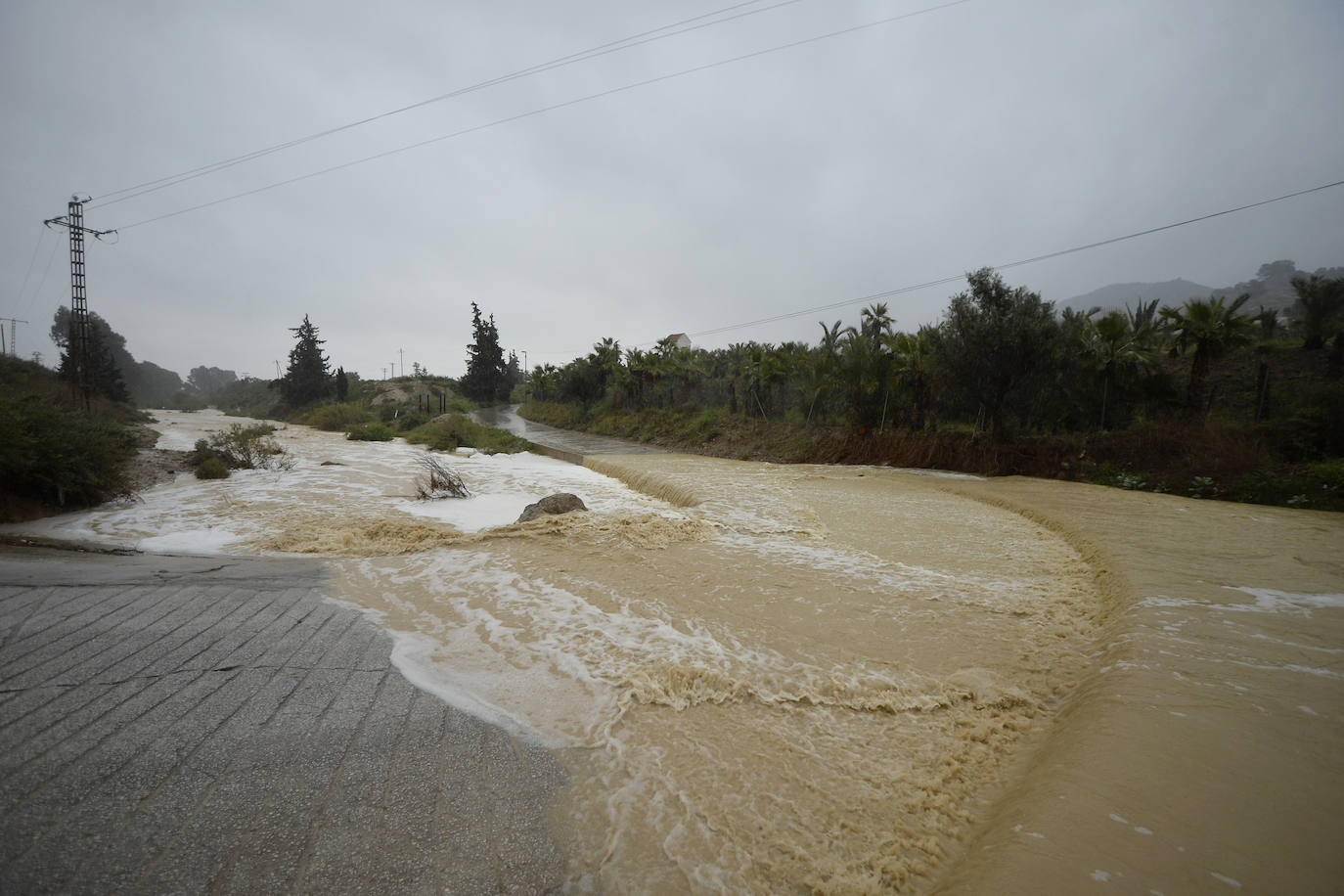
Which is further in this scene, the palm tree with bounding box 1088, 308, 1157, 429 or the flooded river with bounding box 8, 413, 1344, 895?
the palm tree with bounding box 1088, 308, 1157, 429

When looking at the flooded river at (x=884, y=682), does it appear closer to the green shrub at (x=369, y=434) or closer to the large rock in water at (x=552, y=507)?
the large rock in water at (x=552, y=507)

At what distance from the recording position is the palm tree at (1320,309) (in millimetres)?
17406

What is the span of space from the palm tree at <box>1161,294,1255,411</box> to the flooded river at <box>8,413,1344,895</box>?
678cm

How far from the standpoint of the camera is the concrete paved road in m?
2.10

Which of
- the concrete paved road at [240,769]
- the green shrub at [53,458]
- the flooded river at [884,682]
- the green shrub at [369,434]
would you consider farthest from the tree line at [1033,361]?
the green shrub at [369,434]

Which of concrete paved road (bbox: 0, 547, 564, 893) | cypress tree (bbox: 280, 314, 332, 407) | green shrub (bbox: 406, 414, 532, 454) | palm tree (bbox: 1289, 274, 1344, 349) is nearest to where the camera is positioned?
concrete paved road (bbox: 0, 547, 564, 893)

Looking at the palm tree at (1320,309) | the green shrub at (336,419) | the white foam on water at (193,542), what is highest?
the palm tree at (1320,309)

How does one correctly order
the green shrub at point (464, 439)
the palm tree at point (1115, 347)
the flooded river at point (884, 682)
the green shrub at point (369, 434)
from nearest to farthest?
the flooded river at point (884, 682) < the palm tree at point (1115, 347) < the green shrub at point (464, 439) < the green shrub at point (369, 434)

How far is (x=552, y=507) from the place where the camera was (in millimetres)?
9133

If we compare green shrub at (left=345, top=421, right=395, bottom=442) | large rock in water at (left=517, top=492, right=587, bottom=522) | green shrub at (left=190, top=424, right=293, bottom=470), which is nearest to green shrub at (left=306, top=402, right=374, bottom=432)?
green shrub at (left=345, top=421, right=395, bottom=442)

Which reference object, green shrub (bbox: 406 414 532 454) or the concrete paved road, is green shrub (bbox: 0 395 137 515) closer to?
the concrete paved road

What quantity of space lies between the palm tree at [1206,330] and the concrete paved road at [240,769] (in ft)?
60.5

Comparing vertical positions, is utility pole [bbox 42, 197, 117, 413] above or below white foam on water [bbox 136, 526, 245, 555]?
above

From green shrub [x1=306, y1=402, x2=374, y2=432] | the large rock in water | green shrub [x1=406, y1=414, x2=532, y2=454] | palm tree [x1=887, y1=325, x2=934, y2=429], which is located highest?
palm tree [x1=887, y1=325, x2=934, y2=429]
